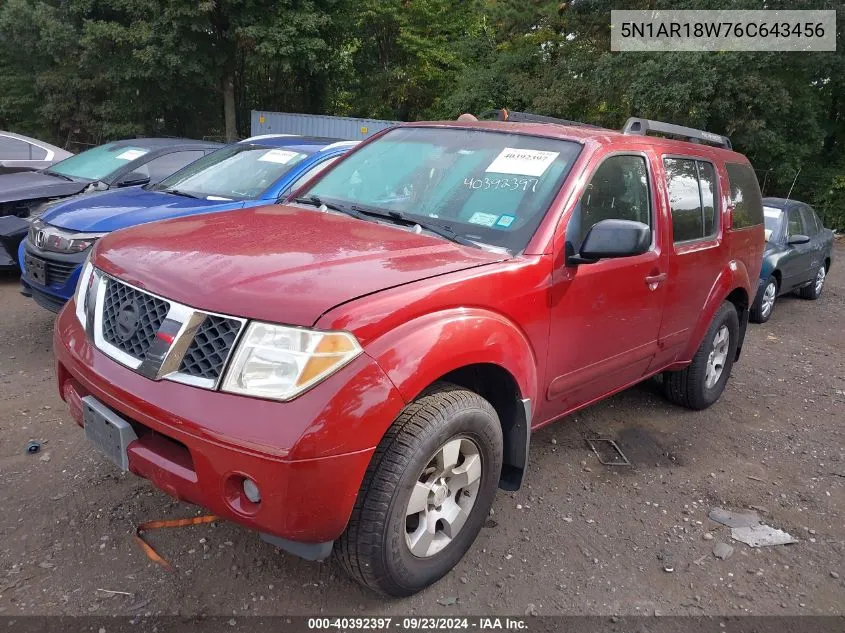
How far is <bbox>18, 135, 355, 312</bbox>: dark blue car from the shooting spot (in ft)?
15.3

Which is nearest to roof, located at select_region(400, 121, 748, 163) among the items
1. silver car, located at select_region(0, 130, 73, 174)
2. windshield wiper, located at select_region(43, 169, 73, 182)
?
windshield wiper, located at select_region(43, 169, 73, 182)

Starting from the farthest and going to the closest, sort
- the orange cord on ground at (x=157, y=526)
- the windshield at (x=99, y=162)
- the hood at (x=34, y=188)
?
the windshield at (x=99, y=162)
the hood at (x=34, y=188)
the orange cord on ground at (x=157, y=526)

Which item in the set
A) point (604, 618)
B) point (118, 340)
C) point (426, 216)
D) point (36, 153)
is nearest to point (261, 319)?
point (118, 340)

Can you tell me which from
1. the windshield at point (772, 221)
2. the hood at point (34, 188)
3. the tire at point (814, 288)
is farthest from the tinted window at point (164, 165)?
the tire at point (814, 288)

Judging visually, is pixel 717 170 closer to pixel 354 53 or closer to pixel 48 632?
pixel 48 632

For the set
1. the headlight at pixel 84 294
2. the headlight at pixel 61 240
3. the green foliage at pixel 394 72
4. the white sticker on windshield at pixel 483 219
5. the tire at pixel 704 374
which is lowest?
the tire at pixel 704 374

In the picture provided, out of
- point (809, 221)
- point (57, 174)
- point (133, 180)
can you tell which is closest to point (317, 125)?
point (57, 174)

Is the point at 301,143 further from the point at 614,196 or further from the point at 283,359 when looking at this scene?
the point at 283,359

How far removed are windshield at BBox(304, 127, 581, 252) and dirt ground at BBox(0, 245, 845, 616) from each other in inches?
56.9

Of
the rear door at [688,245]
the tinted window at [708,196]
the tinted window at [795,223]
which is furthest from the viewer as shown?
the tinted window at [795,223]

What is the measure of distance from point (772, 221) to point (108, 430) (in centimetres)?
852

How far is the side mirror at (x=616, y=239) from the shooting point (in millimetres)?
2807

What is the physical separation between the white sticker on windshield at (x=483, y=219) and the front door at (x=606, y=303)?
35 centimetres

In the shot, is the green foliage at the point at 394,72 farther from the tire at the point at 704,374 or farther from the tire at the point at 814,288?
the tire at the point at 704,374
